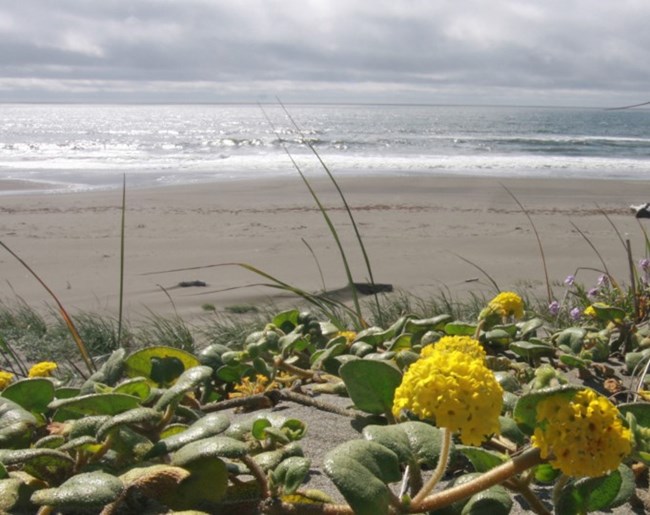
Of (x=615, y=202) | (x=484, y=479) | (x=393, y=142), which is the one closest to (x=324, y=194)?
(x=615, y=202)

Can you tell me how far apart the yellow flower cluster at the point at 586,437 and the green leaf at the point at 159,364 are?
0.97 metres

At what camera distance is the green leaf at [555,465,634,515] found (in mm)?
1154

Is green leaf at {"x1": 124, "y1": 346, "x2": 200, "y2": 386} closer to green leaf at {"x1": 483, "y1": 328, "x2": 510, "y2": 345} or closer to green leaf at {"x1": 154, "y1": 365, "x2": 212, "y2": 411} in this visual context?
green leaf at {"x1": 154, "y1": 365, "x2": 212, "y2": 411}

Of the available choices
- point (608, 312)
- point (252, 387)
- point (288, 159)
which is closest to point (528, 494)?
point (252, 387)

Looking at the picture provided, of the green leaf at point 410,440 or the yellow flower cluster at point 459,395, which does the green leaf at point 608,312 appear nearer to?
the green leaf at point 410,440

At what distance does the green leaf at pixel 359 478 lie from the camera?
3.26ft

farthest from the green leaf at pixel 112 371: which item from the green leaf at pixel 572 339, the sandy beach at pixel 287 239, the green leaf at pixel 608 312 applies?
the sandy beach at pixel 287 239

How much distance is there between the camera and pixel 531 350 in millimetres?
2047

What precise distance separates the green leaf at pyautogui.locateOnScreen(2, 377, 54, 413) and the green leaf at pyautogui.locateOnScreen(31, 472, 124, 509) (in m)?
0.45

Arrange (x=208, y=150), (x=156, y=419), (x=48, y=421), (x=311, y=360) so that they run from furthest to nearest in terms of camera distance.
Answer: (x=208, y=150)
(x=311, y=360)
(x=48, y=421)
(x=156, y=419)

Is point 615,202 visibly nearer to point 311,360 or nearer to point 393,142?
point 311,360

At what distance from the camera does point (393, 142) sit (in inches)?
1406

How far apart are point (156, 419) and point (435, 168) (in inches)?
852

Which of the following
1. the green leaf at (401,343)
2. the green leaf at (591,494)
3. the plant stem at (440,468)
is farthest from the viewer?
the green leaf at (401,343)
